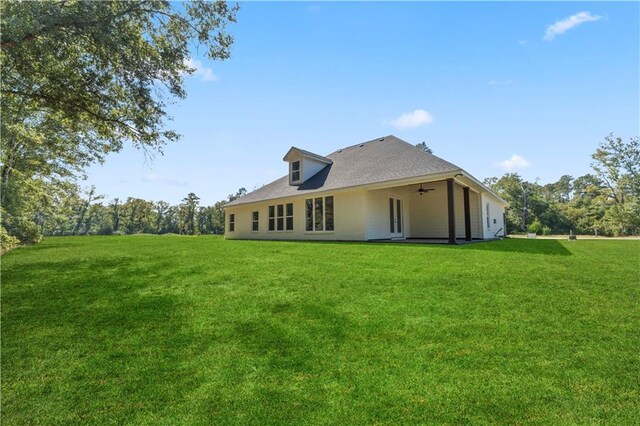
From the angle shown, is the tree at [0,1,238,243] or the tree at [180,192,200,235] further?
the tree at [180,192,200,235]

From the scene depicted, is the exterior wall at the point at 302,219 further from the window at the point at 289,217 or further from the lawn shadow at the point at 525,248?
the lawn shadow at the point at 525,248

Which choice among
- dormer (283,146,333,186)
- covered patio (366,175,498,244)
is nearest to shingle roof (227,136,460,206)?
dormer (283,146,333,186)

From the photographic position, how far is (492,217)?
18.2 metres

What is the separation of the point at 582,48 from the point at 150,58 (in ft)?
42.2

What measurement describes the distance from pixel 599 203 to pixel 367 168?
39059 mm

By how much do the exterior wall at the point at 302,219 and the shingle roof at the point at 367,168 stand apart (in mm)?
484

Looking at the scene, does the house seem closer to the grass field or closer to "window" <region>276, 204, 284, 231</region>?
"window" <region>276, 204, 284, 231</region>

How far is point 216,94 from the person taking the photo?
400 inches

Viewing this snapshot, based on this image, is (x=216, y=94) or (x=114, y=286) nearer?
(x=114, y=286)

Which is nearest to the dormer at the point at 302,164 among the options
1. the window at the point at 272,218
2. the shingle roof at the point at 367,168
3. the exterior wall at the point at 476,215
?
the shingle roof at the point at 367,168

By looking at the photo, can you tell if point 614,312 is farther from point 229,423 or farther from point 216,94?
point 216,94

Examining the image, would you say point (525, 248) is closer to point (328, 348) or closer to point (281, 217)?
point (328, 348)

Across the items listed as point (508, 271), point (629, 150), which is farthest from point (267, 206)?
point (629, 150)

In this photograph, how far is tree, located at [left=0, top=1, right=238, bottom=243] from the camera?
6641mm
